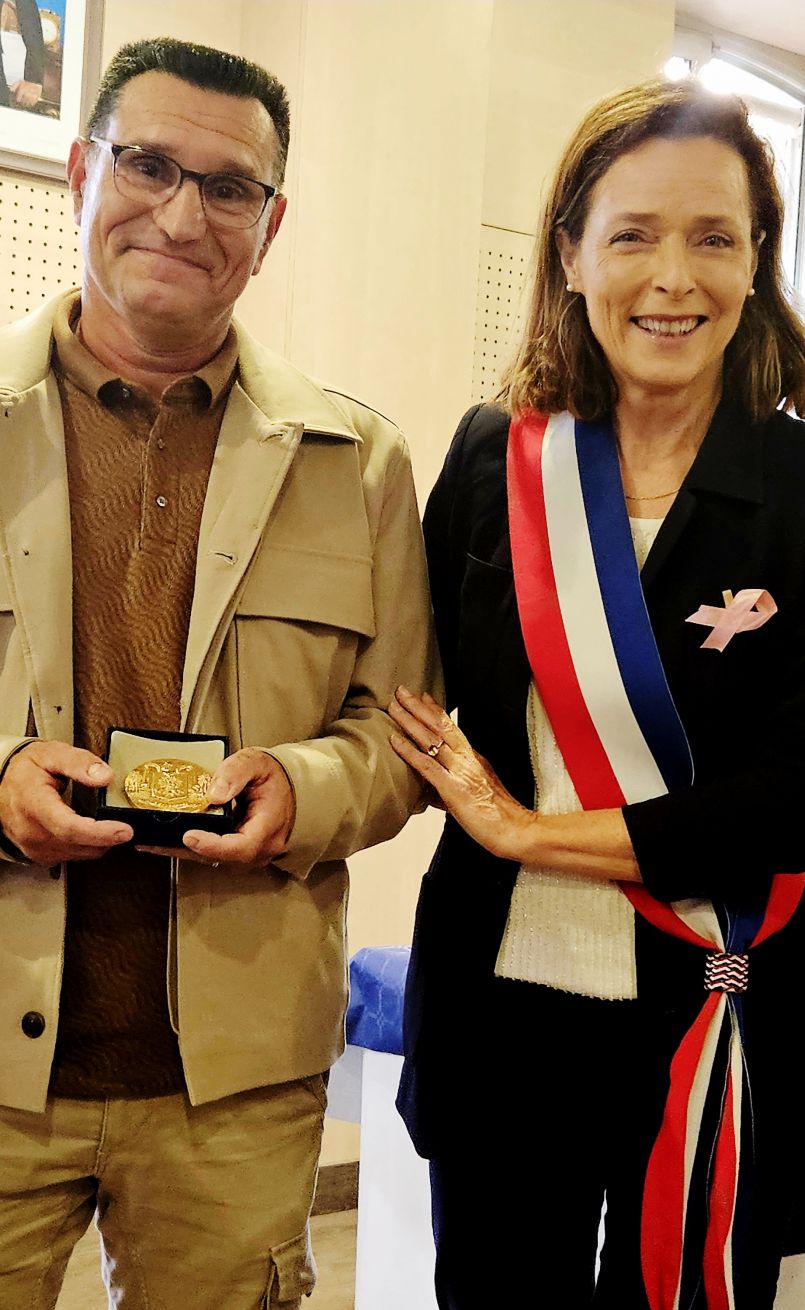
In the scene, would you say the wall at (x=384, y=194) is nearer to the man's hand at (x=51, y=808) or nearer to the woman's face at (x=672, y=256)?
the woman's face at (x=672, y=256)

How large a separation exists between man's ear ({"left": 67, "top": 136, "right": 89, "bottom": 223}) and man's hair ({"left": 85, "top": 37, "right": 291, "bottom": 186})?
0.08 feet

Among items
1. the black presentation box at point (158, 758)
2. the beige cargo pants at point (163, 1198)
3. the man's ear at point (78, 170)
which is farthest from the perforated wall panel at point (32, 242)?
the beige cargo pants at point (163, 1198)

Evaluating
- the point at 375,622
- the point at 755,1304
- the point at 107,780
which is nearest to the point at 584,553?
the point at 375,622

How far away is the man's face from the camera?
140 cm

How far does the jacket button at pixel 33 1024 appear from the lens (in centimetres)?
131

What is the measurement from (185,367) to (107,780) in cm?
51

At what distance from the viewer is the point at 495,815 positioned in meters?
1.51

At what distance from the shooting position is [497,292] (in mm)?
3246

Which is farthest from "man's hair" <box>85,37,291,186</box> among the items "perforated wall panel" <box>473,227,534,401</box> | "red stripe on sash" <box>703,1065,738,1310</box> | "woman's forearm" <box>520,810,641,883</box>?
"perforated wall panel" <box>473,227,534,401</box>

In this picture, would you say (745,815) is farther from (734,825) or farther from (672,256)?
(672,256)

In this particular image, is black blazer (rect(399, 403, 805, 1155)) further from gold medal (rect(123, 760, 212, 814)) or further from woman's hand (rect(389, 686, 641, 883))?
gold medal (rect(123, 760, 212, 814))

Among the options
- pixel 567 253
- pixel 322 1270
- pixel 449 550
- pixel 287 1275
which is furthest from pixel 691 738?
pixel 322 1270

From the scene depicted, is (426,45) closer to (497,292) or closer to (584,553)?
(497,292)

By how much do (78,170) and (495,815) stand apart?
0.89 metres
